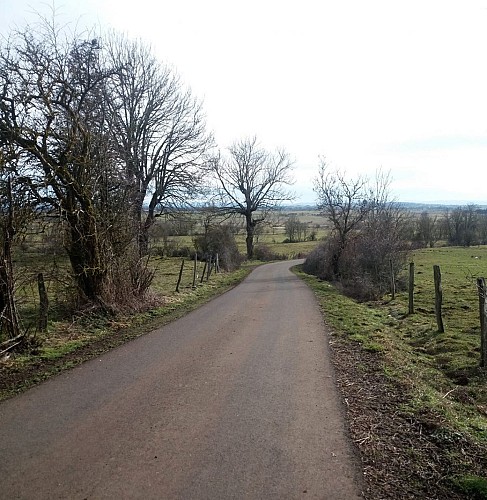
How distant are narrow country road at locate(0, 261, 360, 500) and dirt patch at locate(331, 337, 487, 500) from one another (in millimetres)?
229

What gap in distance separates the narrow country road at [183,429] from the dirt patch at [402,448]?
23cm

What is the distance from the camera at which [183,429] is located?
4.96 meters

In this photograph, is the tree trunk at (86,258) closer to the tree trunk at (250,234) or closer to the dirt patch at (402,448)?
the dirt patch at (402,448)

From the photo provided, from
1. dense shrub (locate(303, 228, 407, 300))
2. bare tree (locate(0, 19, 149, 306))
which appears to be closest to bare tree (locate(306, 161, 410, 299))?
dense shrub (locate(303, 228, 407, 300))

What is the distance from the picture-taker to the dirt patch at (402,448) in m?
3.84

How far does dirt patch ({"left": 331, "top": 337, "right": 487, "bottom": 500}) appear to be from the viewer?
12.6ft

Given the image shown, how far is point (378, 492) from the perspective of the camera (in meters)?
3.75

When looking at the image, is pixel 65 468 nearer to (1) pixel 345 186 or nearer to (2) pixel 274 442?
(2) pixel 274 442

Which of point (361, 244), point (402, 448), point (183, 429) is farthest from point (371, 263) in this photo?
point (183, 429)

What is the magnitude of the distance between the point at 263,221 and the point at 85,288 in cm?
4059

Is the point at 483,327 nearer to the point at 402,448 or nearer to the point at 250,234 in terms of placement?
the point at 402,448

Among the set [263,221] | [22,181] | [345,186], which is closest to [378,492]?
[22,181]

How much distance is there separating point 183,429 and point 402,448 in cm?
247

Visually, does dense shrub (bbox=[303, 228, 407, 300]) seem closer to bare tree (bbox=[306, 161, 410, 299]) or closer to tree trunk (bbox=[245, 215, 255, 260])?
bare tree (bbox=[306, 161, 410, 299])
